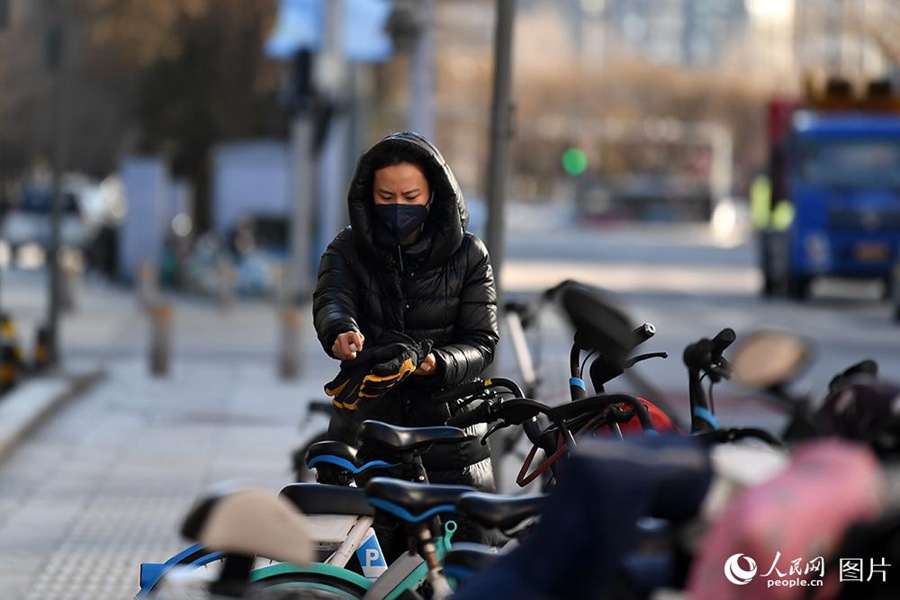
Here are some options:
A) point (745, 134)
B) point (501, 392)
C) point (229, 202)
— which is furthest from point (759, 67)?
point (501, 392)

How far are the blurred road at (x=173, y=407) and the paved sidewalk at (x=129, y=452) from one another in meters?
0.01

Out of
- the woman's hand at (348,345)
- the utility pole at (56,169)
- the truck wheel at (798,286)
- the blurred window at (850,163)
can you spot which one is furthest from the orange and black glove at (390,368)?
the truck wheel at (798,286)

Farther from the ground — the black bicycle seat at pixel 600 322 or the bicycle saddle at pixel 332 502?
the black bicycle seat at pixel 600 322

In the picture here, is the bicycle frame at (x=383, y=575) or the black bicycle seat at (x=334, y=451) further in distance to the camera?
the black bicycle seat at (x=334, y=451)

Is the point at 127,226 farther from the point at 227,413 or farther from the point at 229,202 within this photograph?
the point at 227,413

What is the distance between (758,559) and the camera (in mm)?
2891

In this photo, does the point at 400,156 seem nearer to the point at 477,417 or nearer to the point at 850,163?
the point at 477,417

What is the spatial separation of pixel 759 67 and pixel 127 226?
4663 inches

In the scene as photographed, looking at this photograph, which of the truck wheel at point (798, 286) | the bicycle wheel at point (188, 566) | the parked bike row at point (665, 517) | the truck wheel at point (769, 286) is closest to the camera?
the parked bike row at point (665, 517)

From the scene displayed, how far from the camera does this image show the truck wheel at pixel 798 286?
Result: 34.3 metres

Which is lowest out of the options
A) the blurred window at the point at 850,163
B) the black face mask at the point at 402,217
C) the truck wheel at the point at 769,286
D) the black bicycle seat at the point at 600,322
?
the truck wheel at the point at 769,286

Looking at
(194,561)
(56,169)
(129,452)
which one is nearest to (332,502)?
(194,561)

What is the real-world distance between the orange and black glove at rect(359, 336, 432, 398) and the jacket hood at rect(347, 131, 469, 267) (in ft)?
1.57

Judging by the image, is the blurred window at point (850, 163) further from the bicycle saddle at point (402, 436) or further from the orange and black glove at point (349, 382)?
the bicycle saddle at point (402, 436)
